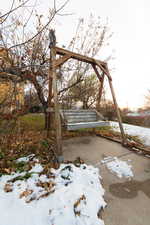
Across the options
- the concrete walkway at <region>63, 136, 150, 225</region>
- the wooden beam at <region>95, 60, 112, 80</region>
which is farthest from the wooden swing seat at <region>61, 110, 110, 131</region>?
the wooden beam at <region>95, 60, 112, 80</region>

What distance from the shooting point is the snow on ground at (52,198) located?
3.13 feet

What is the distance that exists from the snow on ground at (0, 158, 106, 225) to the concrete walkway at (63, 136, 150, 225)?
11 cm

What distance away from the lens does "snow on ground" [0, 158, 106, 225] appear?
3.13ft

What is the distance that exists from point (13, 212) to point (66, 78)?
476 centimetres

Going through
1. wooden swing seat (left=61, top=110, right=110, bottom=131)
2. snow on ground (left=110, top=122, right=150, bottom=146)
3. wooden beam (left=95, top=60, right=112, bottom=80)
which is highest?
wooden beam (left=95, top=60, right=112, bottom=80)

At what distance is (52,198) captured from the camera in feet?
3.81

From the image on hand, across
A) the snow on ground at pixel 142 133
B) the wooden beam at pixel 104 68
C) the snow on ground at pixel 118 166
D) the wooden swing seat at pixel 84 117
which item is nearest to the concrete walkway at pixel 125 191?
the snow on ground at pixel 118 166

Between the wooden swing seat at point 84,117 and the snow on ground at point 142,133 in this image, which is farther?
the snow on ground at point 142,133

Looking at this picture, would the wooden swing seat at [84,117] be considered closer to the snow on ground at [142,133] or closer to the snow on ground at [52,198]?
the snow on ground at [52,198]

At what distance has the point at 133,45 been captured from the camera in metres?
4.49

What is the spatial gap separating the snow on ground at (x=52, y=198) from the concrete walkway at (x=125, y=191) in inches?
4.4

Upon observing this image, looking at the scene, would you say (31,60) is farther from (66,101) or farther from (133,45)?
(133,45)

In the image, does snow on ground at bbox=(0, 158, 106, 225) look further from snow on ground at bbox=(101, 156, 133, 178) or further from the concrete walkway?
snow on ground at bbox=(101, 156, 133, 178)

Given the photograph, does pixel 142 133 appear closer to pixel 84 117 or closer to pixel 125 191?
pixel 84 117
